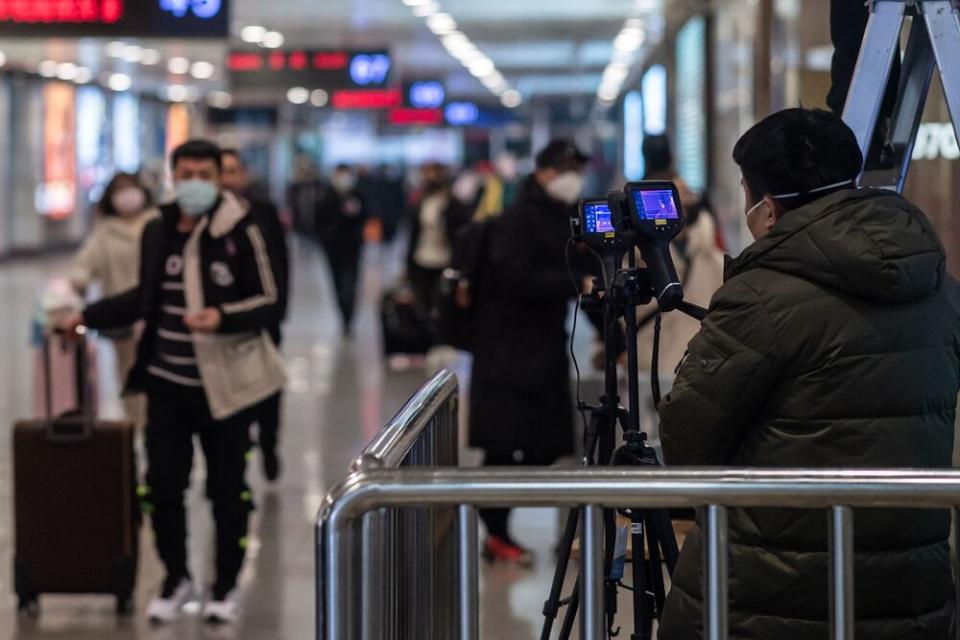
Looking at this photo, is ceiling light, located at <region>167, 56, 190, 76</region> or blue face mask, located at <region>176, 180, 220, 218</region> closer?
blue face mask, located at <region>176, 180, 220, 218</region>

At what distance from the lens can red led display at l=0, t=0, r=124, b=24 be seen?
29.6 feet

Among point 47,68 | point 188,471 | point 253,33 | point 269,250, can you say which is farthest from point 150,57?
point 188,471

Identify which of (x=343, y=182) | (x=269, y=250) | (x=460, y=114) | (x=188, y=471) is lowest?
(x=188, y=471)

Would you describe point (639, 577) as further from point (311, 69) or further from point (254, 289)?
point (311, 69)

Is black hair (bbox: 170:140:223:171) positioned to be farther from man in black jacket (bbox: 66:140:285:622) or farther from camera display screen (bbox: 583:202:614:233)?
camera display screen (bbox: 583:202:614:233)

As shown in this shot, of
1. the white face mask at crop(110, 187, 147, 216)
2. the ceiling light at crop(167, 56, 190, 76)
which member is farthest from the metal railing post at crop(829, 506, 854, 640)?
the ceiling light at crop(167, 56, 190, 76)

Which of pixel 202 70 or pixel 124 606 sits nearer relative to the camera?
pixel 124 606

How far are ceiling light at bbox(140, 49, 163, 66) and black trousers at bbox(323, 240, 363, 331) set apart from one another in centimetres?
1007

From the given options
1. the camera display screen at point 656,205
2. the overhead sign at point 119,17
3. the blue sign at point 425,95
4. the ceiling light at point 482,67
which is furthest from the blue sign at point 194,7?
the blue sign at point 425,95

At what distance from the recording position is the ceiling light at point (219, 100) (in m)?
38.3

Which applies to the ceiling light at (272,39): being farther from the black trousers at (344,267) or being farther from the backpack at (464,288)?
the backpack at (464,288)

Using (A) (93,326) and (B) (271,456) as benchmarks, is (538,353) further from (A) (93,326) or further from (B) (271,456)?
(B) (271,456)

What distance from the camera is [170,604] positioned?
5738 mm

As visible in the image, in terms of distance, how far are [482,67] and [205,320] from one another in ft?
81.5
